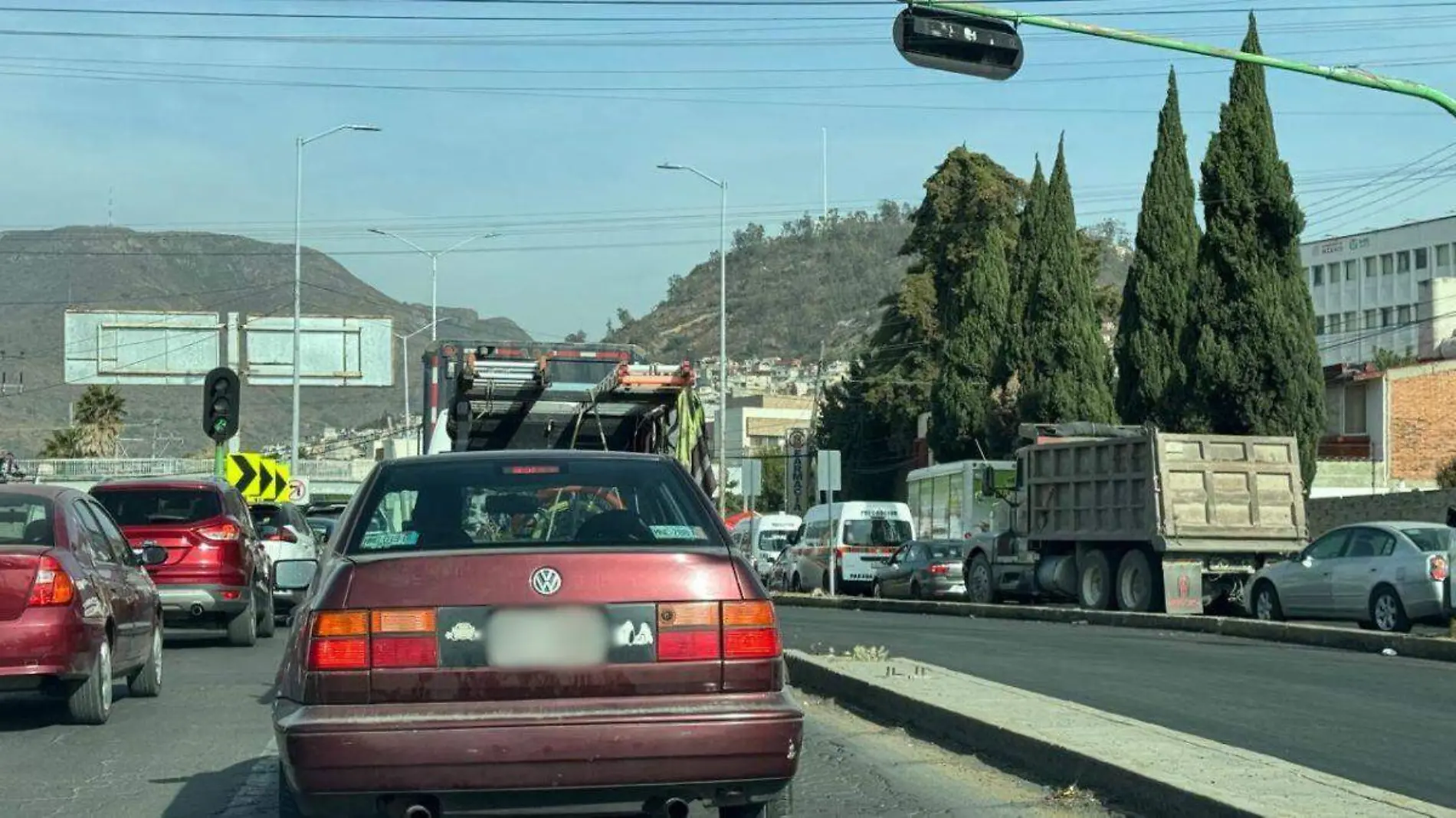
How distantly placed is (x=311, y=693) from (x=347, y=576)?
0.40 m

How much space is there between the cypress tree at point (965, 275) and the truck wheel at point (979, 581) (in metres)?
20.5

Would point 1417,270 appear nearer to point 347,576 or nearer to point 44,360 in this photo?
point 347,576

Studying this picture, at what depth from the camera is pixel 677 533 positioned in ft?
21.4

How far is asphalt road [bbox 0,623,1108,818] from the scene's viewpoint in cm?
815

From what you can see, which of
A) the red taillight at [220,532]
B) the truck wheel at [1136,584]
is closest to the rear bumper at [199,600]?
the red taillight at [220,532]

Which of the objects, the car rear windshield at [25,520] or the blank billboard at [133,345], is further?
the blank billboard at [133,345]

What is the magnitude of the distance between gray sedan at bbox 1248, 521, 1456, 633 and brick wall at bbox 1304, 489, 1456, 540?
9190 millimetres

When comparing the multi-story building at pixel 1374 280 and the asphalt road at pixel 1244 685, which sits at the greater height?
the multi-story building at pixel 1374 280

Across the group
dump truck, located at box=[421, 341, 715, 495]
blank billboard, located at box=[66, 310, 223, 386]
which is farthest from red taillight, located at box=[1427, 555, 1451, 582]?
blank billboard, located at box=[66, 310, 223, 386]

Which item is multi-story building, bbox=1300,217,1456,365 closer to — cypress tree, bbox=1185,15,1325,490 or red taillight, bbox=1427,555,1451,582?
cypress tree, bbox=1185,15,1325,490

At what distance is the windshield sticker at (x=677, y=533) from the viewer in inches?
254

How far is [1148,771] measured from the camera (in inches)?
306

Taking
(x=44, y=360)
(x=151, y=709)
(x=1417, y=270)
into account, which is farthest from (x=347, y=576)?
(x=44, y=360)

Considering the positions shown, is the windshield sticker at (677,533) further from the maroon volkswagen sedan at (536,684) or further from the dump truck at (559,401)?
the dump truck at (559,401)
